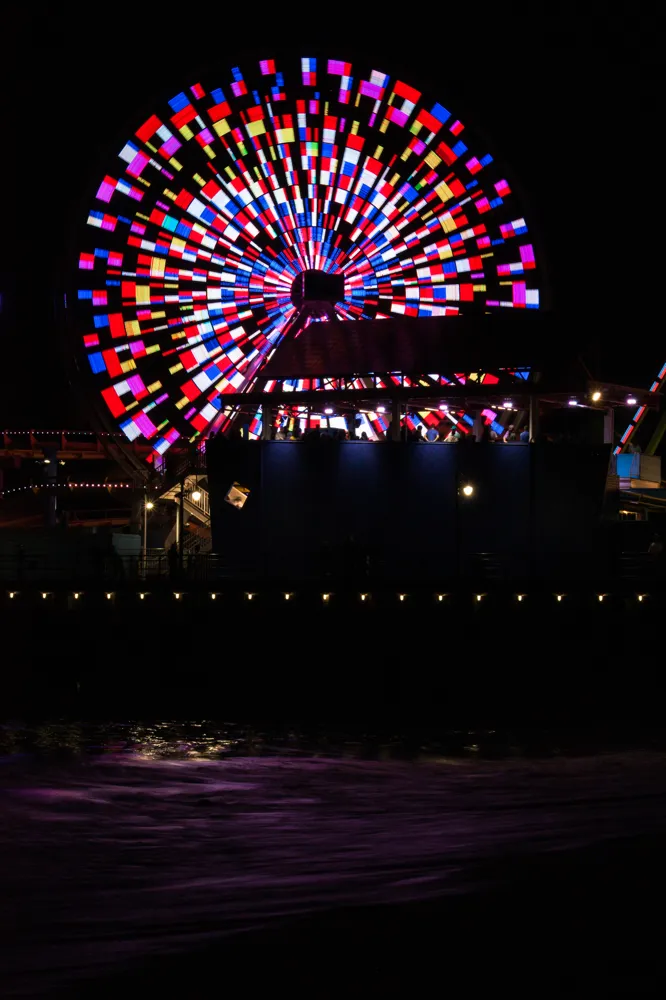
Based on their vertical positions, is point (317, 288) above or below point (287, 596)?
above

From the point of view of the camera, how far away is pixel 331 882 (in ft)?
28.9

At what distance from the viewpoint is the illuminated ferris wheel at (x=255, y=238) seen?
121 ft

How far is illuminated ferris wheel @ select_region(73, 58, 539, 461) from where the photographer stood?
37.0m

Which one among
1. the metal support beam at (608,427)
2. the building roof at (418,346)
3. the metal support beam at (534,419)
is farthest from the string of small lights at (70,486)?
the metal support beam at (608,427)

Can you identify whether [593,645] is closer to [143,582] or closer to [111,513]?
[143,582]

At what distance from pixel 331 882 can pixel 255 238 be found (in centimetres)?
3121

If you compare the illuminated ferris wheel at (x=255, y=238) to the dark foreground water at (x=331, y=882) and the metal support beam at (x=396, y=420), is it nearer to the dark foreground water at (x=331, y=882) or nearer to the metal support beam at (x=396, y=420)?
the metal support beam at (x=396, y=420)

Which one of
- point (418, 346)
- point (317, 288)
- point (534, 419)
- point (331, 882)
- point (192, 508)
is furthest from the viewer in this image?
point (317, 288)

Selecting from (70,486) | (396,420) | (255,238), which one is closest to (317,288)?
(255,238)

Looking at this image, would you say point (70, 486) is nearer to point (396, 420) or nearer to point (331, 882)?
point (396, 420)

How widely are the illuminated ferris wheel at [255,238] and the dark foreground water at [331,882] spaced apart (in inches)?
902

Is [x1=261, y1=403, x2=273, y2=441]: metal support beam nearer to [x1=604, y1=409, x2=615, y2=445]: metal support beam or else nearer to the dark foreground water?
[x1=604, y1=409, x2=615, y2=445]: metal support beam

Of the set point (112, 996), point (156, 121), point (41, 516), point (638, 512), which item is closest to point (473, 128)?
point (156, 121)

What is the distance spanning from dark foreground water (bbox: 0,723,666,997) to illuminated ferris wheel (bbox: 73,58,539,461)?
2292 centimetres
